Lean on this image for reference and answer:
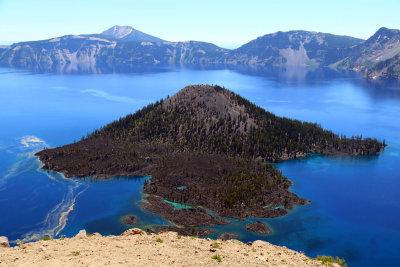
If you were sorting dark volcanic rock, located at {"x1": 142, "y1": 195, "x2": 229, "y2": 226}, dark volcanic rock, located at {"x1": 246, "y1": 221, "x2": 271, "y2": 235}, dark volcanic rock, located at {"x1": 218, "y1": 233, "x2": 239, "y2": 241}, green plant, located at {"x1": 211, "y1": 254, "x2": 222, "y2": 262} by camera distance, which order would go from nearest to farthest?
1. green plant, located at {"x1": 211, "y1": 254, "x2": 222, "y2": 262}
2. dark volcanic rock, located at {"x1": 218, "y1": 233, "x2": 239, "y2": 241}
3. dark volcanic rock, located at {"x1": 246, "y1": 221, "x2": 271, "y2": 235}
4. dark volcanic rock, located at {"x1": 142, "y1": 195, "x2": 229, "y2": 226}

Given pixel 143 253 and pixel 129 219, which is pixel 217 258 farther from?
pixel 129 219

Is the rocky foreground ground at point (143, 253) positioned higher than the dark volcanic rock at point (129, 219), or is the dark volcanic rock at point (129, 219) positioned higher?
the rocky foreground ground at point (143, 253)

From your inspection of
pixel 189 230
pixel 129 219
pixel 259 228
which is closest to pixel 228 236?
pixel 259 228

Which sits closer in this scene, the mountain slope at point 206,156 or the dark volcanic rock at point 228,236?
the dark volcanic rock at point 228,236

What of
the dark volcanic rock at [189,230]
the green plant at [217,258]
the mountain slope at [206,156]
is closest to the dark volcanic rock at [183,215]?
the mountain slope at [206,156]

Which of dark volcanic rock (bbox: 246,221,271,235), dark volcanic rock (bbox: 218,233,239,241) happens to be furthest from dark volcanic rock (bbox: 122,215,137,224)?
dark volcanic rock (bbox: 246,221,271,235)

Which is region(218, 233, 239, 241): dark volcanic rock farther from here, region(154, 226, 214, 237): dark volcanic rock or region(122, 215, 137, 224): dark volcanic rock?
region(122, 215, 137, 224): dark volcanic rock

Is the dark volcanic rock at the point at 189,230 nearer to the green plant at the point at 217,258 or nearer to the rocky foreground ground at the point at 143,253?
the rocky foreground ground at the point at 143,253
